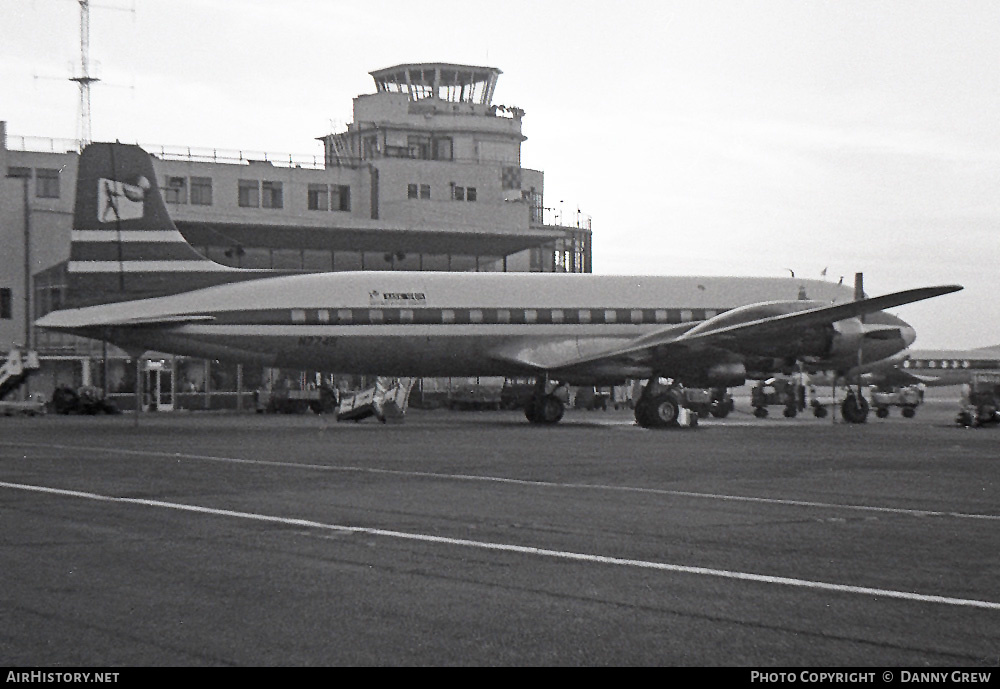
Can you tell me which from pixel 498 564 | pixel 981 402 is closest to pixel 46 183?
pixel 981 402

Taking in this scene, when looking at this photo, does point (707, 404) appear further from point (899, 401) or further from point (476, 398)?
point (476, 398)

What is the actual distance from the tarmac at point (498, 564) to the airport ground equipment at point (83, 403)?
1433 inches

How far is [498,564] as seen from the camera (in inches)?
408

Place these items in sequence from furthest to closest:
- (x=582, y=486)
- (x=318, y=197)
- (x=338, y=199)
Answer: (x=338, y=199)
(x=318, y=197)
(x=582, y=486)

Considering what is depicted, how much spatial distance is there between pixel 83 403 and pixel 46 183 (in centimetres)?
2297

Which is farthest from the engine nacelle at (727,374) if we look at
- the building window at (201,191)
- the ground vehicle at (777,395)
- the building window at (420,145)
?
the building window at (420,145)

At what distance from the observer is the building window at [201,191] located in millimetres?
76375

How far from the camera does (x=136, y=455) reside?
23.4m

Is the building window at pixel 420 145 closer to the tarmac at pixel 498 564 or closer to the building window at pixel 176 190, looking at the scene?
the building window at pixel 176 190

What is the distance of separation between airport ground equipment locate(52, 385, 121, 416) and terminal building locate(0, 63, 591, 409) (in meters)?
4.42

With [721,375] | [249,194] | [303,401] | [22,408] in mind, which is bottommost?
[22,408]

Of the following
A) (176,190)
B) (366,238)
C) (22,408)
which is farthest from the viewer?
(176,190)

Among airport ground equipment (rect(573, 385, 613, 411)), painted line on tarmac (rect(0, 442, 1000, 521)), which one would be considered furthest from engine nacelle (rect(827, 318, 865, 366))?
airport ground equipment (rect(573, 385, 613, 411))
